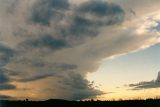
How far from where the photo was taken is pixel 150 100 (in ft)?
237
